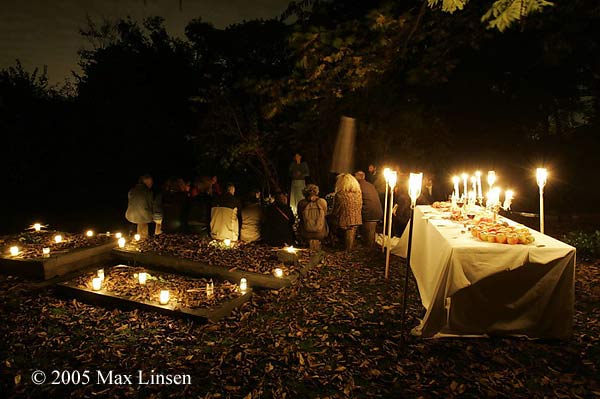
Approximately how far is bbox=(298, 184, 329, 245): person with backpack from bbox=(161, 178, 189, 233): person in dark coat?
3.23 meters

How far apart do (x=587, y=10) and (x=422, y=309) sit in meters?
8.46

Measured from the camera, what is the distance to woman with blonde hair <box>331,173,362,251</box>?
9359mm

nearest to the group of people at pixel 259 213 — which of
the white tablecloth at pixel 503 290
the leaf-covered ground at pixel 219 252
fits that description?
the leaf-covered ground at pixel 219 252

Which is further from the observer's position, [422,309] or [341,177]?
[341,177]

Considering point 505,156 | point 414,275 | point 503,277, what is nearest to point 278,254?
point 414,275

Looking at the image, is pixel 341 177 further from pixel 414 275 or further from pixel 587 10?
pixel 587 10

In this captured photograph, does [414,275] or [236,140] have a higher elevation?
[236,140]

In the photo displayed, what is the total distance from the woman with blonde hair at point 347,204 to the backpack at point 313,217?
637 millimetres

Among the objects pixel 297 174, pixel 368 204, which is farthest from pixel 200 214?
pixel 368 204

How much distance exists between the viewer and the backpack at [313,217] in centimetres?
901

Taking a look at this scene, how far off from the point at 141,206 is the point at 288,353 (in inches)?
266

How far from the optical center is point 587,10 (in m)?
8.80

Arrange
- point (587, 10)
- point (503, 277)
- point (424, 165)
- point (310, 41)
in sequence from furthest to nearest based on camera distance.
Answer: point (424, 165)
point (587, 10)
point (310, 41)
point (503, 277)

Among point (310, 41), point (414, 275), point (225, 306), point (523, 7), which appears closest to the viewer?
point (523, 7)
